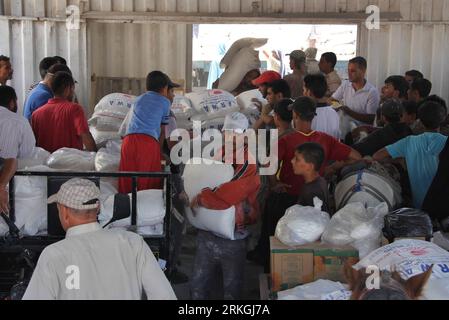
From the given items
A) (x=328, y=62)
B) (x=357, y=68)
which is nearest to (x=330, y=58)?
(x=328, y=62)

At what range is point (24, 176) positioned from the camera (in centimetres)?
371

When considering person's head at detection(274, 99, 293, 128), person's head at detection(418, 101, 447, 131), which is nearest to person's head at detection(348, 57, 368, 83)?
person's head at detection(274, 99, 293, 128)

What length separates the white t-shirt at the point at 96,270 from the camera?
2.36 metres

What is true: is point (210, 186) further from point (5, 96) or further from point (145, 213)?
point (5, 96)

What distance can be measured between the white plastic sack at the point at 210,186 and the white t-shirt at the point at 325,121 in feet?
3.73

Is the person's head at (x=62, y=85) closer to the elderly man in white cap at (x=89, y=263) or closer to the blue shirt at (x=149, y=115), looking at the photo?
the blue shirt at (x=149, y=115)

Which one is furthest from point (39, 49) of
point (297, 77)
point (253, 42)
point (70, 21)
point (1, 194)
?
point (1, 194)

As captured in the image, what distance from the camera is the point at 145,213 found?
3.71 meters

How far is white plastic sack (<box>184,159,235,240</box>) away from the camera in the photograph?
386 cm

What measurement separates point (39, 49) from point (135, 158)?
3512 millimetres

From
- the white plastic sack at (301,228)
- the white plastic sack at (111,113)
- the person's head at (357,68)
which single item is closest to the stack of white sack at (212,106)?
the white plastic sack at (111,113)

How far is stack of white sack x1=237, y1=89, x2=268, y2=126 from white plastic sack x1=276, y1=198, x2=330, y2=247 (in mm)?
2228
